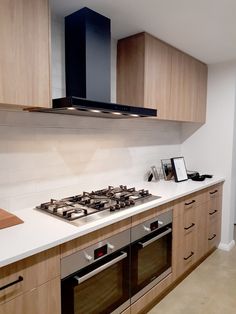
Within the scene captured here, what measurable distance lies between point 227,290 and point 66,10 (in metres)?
2.74

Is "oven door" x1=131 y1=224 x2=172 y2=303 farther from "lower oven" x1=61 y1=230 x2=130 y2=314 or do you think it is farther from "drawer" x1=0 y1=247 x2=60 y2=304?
"drawer" x1=0 y1=247 x2=60 y2=304

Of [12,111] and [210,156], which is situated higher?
[12,111]

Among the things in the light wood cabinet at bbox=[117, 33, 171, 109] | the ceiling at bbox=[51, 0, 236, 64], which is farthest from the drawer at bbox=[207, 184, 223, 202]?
the ceiling at bbox=[51, 0, 236, 64]

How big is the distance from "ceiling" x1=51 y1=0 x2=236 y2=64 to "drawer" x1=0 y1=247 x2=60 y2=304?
1631 millimetres

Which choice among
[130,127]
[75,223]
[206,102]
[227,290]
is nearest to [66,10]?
[130,127]

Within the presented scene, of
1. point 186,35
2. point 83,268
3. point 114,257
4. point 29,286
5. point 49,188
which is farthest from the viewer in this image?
point 186,35

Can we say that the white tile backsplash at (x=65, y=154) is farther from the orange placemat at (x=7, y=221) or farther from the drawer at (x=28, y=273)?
the drawer at (x=28, y=273)

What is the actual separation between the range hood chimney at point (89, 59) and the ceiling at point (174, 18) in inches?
3.0

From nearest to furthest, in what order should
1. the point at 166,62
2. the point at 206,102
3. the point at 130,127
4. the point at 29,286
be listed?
the point at 29,286
the point at 166,62
the point at 130,127
the point at 206,102

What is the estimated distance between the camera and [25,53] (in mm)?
1359

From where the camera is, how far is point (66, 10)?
1.78 meters

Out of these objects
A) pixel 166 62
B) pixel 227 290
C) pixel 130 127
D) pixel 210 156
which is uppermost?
pixel 166 62

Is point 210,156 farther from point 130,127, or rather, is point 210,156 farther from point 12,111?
point 12,111

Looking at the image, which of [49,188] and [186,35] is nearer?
[49,188]
